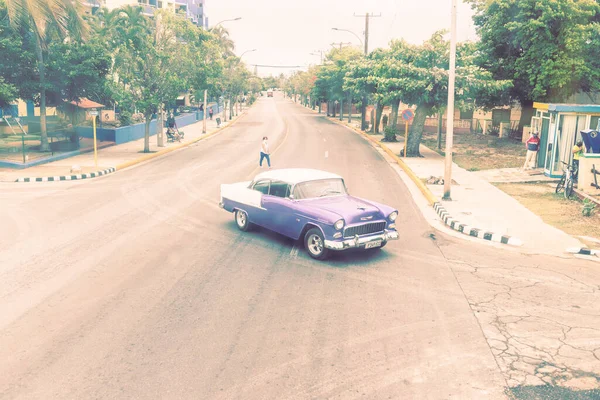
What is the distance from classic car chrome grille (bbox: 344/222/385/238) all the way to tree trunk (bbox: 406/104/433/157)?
63.3 ft

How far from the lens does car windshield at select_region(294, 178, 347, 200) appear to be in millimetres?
12398

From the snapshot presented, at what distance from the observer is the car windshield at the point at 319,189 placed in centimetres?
1240

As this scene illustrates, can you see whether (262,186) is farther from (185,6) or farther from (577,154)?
(185,6)

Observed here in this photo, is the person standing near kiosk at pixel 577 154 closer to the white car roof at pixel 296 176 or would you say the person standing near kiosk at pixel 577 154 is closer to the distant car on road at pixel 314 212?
the distant car on road at pixel 314 212

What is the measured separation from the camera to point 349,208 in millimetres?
11672

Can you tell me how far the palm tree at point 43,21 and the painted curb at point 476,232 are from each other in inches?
787

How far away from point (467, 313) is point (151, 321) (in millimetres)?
4858

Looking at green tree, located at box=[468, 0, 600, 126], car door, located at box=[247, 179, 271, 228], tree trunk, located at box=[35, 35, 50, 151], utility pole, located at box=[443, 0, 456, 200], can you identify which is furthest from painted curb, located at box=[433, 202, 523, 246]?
tree trunk, located at box=[35, 35, 50, 151]

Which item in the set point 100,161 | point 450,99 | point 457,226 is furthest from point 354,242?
point 100,161

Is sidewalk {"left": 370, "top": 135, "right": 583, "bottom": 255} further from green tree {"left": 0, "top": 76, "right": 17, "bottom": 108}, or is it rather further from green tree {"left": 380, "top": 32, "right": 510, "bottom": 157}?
green tree {"left": 0, "top": 76, "right": 17, "bottom": 108}

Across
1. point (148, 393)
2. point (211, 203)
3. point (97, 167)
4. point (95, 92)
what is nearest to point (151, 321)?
point (148, 393)

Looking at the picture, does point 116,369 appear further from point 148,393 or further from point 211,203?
point 211,203

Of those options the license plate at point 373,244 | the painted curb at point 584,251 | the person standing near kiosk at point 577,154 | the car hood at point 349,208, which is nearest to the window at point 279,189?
the car hood at point 349,208

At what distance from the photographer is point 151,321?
844cm
